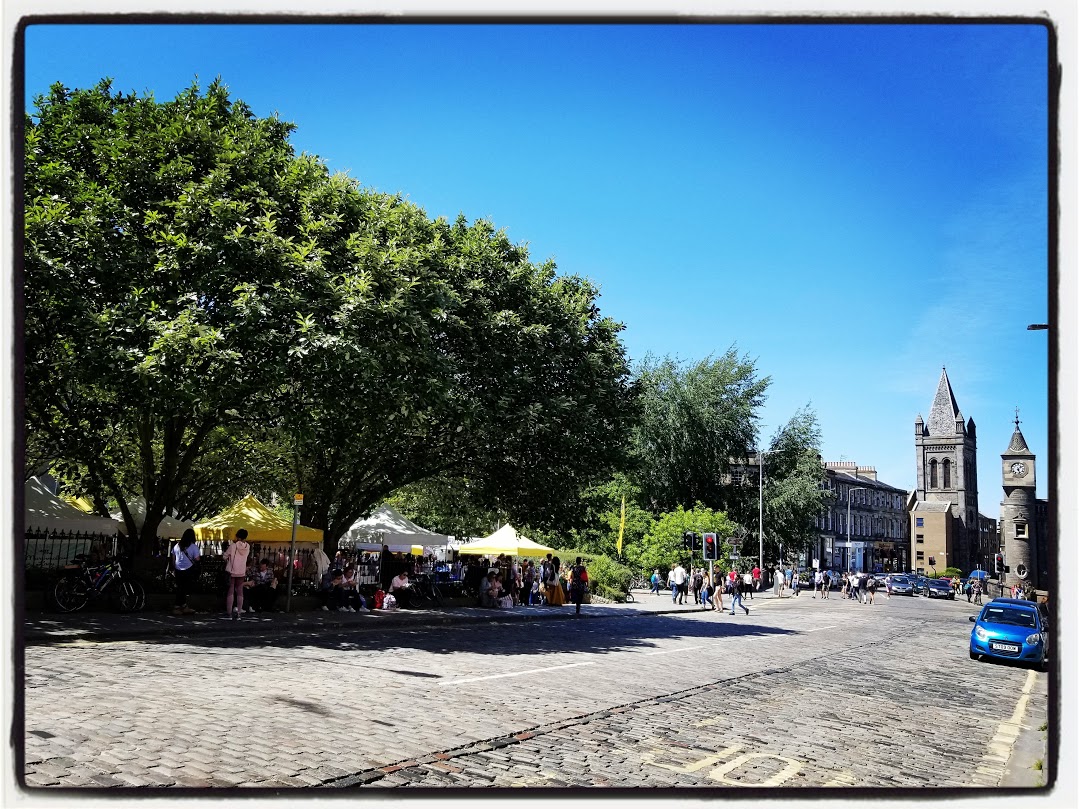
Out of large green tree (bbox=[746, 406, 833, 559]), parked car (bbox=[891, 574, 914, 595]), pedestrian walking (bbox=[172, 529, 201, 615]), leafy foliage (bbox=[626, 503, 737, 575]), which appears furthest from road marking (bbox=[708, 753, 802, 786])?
parked car (bbox=[891, 574, 914, 595])

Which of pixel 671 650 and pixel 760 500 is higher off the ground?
pixel 760 500

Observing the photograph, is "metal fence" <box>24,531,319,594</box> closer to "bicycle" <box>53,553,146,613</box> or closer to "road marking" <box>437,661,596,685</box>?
"bicycle" <box>53,553,146,613</box>

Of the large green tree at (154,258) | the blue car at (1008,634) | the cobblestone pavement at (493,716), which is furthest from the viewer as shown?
the blue car at (1008,634)

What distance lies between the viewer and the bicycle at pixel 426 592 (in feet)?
94.3

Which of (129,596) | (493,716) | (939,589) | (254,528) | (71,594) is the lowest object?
(939,589)

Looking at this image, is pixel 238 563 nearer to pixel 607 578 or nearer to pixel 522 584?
pixel 522 584

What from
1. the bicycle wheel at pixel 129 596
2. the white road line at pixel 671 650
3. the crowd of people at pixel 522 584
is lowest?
the crowd of people at pixel 522 584

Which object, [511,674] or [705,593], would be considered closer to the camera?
[511,674]

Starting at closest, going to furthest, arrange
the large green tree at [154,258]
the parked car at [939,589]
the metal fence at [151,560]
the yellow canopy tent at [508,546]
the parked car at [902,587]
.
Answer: the large green tree at [154,258] → the metal fence at [151,560] → the yellow canopy tent at [508,546] → the parked car at [939,589] → the parked car at [902,587]

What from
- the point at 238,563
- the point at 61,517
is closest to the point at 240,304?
the point at 238,563

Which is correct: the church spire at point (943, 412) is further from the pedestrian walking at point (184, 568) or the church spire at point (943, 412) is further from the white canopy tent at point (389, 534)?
the pedestrian walking at point (184, 568)

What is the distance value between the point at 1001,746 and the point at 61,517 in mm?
25822

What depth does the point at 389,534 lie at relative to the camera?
3431 cm

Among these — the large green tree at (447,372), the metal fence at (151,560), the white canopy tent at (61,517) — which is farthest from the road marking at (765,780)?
the white canopy tent at (61,517)
